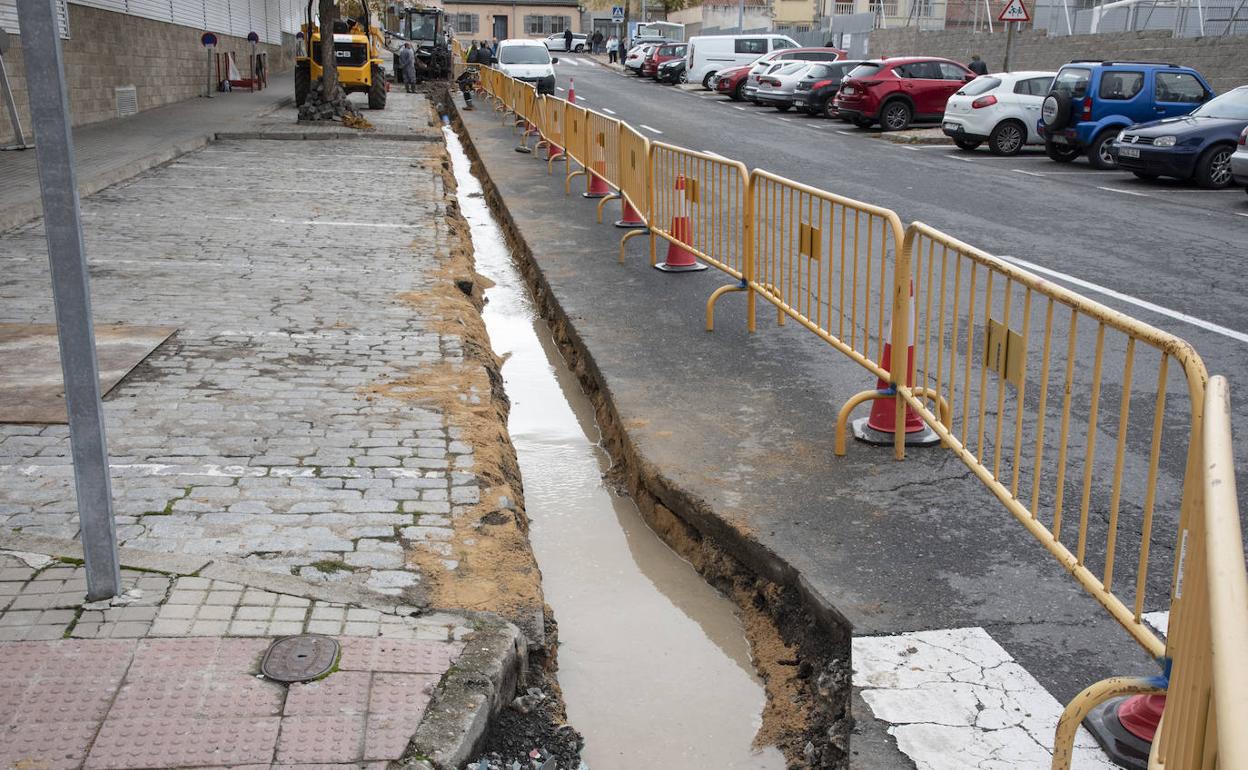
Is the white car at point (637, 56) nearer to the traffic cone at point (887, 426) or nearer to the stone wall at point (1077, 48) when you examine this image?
the stone wall at point (1077, 48)

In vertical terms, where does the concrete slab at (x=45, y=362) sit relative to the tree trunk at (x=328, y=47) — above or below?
below

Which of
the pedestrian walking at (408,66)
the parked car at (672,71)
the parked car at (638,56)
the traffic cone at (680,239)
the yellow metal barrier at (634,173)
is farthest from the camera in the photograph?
the parked car at (638,56)

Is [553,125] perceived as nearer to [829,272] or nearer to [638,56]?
[829,272]

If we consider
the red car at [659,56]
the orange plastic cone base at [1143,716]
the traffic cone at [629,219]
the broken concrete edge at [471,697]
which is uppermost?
the red car at [659,56]

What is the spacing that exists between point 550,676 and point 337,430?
223cm

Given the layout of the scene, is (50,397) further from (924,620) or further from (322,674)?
(924,620)

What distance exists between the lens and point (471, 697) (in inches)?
136

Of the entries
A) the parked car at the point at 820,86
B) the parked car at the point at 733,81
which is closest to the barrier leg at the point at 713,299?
the parked car at the point at 820,86

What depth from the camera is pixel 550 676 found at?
418cm

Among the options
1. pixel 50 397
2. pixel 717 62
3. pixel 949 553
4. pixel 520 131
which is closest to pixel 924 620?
pixel 949 553

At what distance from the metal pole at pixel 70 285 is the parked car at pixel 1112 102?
1912cm

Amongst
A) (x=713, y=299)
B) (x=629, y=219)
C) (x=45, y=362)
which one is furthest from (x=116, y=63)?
(x=713, y=299)

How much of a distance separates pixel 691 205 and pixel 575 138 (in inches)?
266

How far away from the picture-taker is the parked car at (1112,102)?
19.9 m
